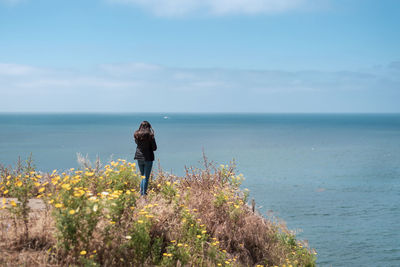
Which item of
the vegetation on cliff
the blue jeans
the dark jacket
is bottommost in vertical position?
the vegetation on cliff

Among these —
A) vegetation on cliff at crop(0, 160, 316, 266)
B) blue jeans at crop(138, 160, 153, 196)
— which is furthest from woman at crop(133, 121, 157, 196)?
vegetation on cliff at crop(0, 160, 316, 266)

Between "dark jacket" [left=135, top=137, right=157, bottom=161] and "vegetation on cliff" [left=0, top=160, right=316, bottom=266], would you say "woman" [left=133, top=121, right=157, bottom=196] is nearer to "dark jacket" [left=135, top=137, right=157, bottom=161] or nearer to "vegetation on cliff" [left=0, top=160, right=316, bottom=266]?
"dark jacket" [left=135, top=137, right=157, bottom=161]

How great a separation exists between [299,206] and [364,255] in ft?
31.1

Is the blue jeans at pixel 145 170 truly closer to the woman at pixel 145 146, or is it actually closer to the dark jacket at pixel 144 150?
the woman at pixel 145 146

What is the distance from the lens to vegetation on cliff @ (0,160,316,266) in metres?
5.57

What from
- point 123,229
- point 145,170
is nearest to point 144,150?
point 145,170

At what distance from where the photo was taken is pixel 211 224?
8.30 metres

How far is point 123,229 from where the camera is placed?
6.32 metres

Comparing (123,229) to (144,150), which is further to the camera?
(144,150)

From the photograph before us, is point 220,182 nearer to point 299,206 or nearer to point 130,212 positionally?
point 130,212

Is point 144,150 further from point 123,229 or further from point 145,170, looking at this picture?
point 123,229

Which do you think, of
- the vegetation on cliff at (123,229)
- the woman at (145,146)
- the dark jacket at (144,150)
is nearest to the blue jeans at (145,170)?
the woman at (145,146)

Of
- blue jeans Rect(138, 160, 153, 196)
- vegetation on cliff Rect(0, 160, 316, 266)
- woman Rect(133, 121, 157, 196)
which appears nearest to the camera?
vegetation on cliff Rect(0, 160, 316, 266)

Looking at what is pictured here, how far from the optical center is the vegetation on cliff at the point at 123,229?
5.57 metres
